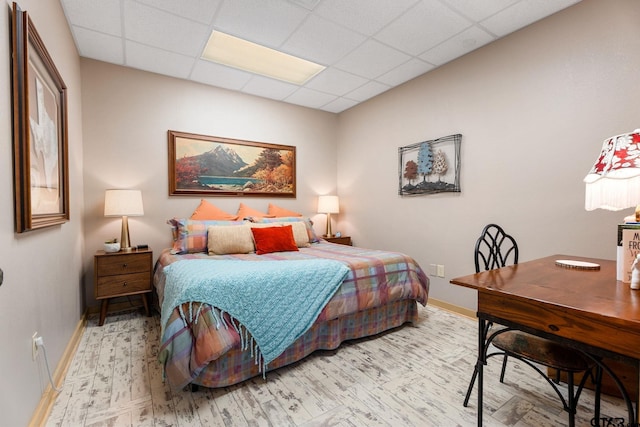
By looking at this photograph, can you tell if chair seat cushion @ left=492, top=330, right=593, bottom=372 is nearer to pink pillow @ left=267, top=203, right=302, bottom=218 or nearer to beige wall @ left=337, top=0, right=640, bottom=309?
beige wall @ left=337, top=0, right=640, bottom=309

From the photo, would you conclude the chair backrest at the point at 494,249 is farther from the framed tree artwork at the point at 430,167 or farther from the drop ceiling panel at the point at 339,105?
the drop ceiling panel at the point at 339,105

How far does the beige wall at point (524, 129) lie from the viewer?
2051mm

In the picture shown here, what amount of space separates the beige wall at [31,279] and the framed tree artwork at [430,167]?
126 inches

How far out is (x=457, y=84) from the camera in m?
2.97

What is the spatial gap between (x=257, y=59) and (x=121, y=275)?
8.26 feet

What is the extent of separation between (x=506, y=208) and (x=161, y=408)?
2.93 meters

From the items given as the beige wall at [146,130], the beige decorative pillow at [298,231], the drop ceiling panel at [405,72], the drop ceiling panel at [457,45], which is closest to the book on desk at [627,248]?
the drop ceiling panel at [457,45]

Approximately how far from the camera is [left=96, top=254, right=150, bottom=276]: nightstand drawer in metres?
2.65

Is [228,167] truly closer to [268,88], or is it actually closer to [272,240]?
[268,88]

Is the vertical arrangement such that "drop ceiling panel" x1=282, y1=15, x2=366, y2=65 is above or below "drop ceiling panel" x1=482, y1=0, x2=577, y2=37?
below

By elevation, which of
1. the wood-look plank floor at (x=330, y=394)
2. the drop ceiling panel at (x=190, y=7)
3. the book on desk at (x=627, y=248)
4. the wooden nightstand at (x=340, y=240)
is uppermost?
the drop ceiling panel at (x=190, y=7)

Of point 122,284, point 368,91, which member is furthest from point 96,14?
point 368,91

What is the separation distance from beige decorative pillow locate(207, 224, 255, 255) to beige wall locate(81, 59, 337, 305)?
77cm

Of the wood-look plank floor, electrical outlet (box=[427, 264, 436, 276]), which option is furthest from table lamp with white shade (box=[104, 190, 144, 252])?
electrical outlet (box=[427, 264, 436, 276])
